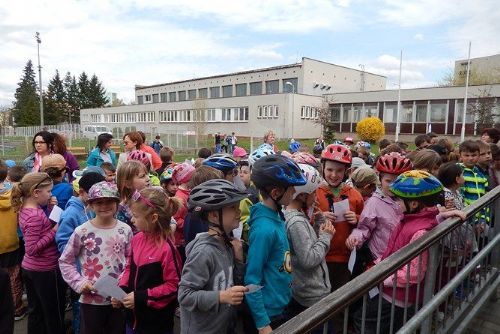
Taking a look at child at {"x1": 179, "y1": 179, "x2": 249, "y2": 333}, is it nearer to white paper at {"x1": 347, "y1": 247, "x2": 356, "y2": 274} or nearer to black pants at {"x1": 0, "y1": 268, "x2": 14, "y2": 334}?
black pants at {"x1": 0, "y1": 268, "x2": 14, "y2": 334}

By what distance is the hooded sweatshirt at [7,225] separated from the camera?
414cm

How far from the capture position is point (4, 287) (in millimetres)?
1926

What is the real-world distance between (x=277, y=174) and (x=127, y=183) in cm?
196

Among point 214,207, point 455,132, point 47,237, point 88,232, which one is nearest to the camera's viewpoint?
point 214,207

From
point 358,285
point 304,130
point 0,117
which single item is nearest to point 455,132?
point 304,130

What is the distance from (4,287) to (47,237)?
5.89 ft

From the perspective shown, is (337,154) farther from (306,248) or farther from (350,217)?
(306,248)

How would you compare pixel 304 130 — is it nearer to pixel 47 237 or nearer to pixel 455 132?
pixel 455 132

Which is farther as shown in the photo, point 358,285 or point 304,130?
point 304,130

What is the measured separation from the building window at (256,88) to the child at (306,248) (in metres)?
56.2

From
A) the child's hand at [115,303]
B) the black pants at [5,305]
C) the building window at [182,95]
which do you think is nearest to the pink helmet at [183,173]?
the child's hand at [115,303]

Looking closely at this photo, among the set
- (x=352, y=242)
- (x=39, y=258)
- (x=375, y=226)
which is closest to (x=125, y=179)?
(x=39, y=258)

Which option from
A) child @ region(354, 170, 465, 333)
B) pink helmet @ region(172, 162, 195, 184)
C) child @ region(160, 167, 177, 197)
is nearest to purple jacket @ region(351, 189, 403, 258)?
child @ region(354, 170, 465, 333)

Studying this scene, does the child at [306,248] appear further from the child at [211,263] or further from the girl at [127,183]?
the girl at [127,183]
